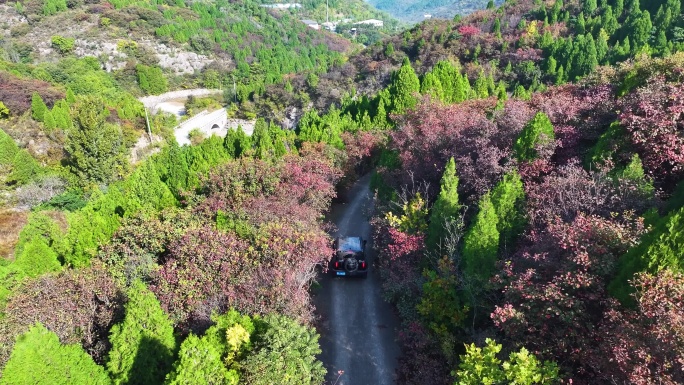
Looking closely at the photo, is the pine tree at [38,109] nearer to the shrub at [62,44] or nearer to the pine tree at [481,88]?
the pine tree at [481,88]

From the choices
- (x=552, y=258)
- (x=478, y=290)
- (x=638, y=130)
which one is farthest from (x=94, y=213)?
(x=638, y=130)

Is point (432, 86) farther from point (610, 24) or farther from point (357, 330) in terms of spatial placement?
point (610, 24)

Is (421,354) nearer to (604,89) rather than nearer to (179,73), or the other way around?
(604,89)

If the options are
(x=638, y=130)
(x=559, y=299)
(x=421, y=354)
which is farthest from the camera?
(x=638, y=130)

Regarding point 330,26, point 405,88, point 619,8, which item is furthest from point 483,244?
point 330,26

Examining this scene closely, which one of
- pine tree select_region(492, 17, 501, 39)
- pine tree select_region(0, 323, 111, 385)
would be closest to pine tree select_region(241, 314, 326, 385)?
pine tree select_region(0, 323, 111, 385)

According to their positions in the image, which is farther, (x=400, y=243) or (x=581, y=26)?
(x=581, y=26)
